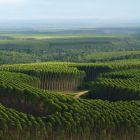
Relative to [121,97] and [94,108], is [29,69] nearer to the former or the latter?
[121,97]

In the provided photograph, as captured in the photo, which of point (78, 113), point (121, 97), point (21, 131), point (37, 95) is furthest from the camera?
point (121, 97)

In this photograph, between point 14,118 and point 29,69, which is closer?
point 14,118

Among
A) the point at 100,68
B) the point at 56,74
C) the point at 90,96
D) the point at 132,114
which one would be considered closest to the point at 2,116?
the point at 132,114

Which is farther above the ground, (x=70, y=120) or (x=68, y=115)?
(x=68, y=115)

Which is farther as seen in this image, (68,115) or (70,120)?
(68,115)

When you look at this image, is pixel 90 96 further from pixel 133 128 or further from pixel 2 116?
pixel 2 116

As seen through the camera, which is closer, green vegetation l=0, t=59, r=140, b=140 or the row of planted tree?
the row of planted tree

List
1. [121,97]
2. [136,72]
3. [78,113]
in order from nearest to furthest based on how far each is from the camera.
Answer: [78,113], [121,97], [136,72]

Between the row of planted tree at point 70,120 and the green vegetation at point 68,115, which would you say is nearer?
the row of planted tree at point 70,120

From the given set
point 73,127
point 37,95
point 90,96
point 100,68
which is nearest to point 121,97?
point 90,96
